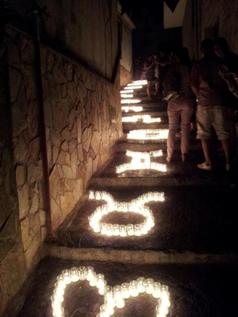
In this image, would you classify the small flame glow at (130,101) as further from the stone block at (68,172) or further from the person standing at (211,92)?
the stone block at (68,172)

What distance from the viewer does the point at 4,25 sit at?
252 centimetres

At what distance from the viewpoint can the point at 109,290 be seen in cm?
276

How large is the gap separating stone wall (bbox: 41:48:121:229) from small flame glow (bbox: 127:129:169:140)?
171 cm

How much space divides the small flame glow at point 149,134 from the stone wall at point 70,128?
1.71 m

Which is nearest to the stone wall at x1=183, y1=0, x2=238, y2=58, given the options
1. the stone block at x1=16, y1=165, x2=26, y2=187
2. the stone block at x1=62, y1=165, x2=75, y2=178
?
the stone block at x1=62, y1=165, x2=75, y2=178

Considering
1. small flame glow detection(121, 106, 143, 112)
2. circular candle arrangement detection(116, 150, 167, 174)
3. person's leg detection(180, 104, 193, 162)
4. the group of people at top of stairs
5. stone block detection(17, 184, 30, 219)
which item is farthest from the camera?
small flame glow detection(121, 106, 143, 112)

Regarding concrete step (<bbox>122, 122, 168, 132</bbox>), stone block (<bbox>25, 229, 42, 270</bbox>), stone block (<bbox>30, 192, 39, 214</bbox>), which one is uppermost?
concrete step (<bbox>122, 122, 168, 132</bbox>)

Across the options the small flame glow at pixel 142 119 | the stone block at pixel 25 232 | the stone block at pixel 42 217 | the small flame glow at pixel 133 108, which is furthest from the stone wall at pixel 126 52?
the stone block at pixel 25 232

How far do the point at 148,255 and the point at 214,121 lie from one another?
2774 mm

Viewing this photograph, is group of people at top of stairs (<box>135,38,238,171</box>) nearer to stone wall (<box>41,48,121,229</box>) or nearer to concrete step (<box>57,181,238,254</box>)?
concrete step (<box>57,181,238,254</box>)

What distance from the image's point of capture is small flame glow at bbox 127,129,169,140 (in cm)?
770

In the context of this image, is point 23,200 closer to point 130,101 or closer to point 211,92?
point 211,92

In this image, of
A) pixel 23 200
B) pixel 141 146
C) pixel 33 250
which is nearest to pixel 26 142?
pixel 23 200

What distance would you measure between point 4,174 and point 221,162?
435cm
